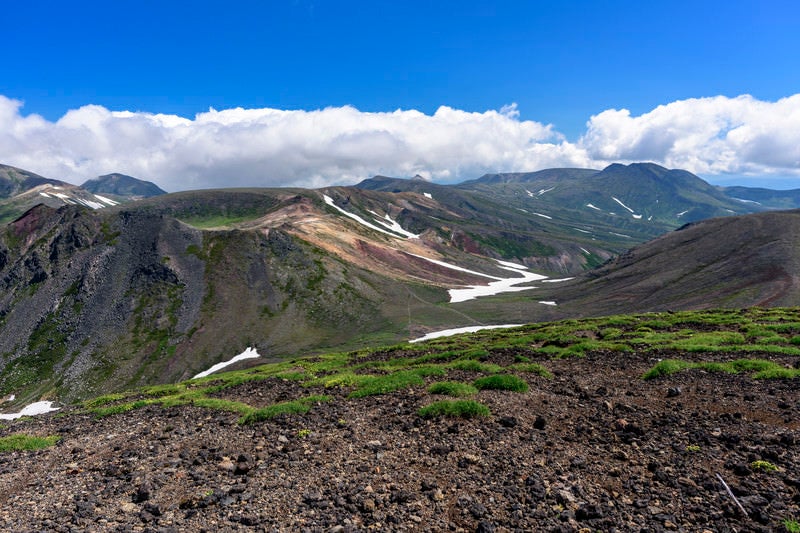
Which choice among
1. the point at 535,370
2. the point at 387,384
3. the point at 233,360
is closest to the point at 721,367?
the point at 535,370

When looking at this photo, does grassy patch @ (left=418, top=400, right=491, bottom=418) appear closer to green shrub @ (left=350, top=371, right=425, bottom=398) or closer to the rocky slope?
the rocky slope

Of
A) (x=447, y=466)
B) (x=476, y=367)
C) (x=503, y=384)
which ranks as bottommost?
(x=476, y=367)

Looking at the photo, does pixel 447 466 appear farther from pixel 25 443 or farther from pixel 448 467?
pixel 25 443

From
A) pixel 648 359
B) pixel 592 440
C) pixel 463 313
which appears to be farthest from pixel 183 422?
pixel 463 313

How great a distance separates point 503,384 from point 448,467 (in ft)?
23.1

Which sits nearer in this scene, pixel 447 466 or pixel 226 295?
pixel 447 466

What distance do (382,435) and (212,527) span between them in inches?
244

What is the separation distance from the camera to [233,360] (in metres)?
102

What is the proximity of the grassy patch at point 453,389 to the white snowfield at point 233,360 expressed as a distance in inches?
3659

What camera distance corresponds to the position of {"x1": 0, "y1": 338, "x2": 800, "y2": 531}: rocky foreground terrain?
9383 millimetres

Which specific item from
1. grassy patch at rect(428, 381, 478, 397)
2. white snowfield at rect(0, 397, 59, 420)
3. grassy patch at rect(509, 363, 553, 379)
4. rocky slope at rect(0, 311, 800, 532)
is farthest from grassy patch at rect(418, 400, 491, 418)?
white snowfield at rect(0, 397, 59, 420)

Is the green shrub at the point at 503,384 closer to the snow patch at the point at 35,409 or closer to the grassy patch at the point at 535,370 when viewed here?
the grassy patch at the point at 535,370

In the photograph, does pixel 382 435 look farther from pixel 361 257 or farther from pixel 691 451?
pixel 361 257

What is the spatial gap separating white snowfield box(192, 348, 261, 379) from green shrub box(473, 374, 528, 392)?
9391cm
